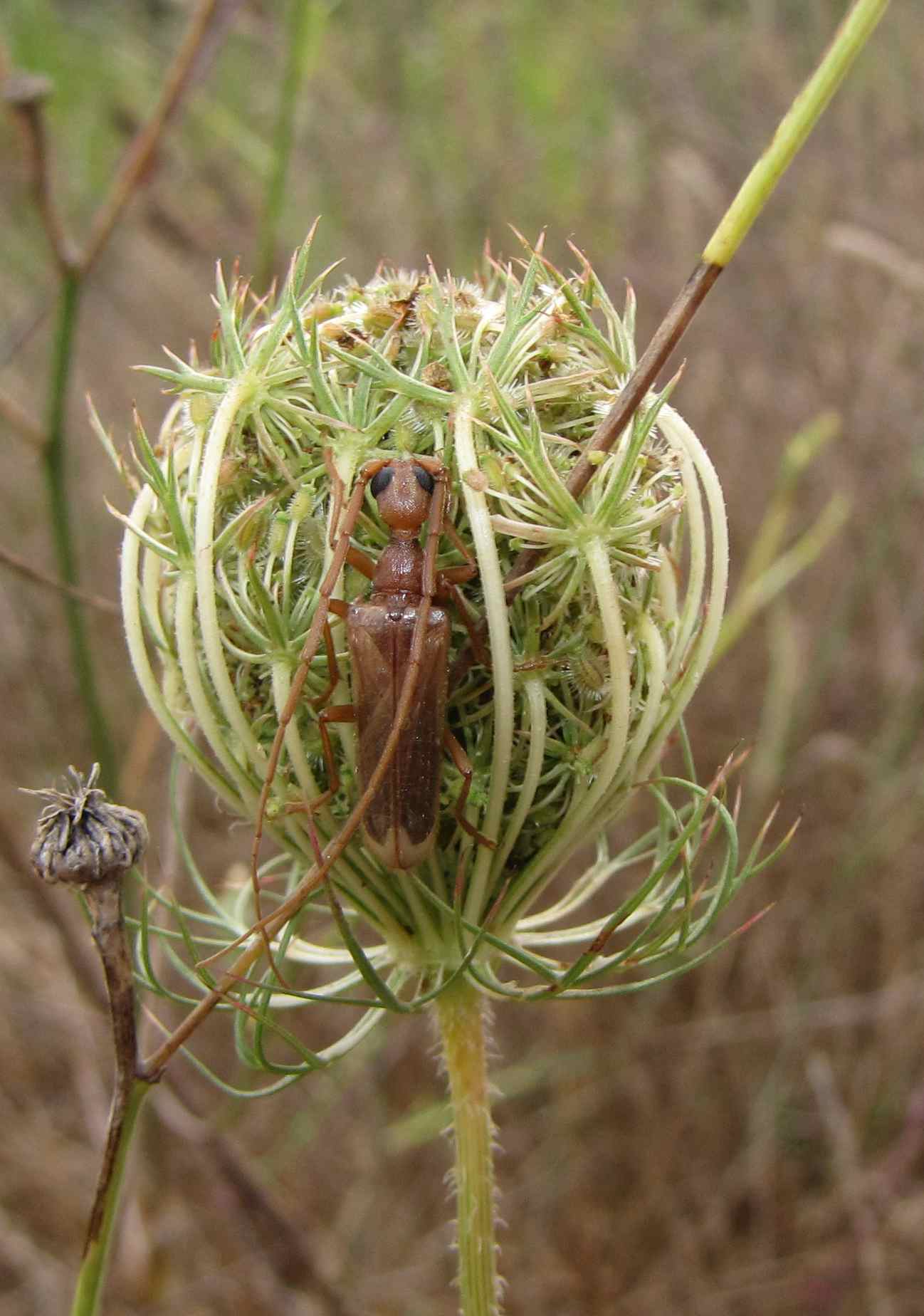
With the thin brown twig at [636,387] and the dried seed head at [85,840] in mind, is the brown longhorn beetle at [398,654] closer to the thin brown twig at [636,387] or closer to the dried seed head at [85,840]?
the thin brown twig at [636,387]

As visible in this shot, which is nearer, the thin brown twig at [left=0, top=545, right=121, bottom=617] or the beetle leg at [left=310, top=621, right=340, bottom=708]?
the beetle leg at [left=310, top=621, right=340, bottom=708]

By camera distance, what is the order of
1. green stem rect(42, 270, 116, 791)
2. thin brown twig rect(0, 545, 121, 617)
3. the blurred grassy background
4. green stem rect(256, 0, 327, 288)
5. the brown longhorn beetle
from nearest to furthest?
the brown longhorn beetle, thin brown twig rect(0, 545, 121, 617), green stem rect(42, 270, 116, 791), green stem rect(256, 0, 327, 288), the blurred grassy background

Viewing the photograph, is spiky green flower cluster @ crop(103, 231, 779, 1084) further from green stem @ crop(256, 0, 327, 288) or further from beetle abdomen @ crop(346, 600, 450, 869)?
green stem @ crop(256, 0, 327, 288)

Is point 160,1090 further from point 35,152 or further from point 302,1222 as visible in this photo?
point 35,152

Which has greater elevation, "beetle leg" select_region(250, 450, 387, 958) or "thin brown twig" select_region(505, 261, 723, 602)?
"thin brown twig" select_region(505, 261, 723, 602)

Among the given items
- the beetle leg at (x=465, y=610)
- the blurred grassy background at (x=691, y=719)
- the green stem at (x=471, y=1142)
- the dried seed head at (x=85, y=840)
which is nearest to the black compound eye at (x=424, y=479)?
the beetle leg at (x=465, y=610)

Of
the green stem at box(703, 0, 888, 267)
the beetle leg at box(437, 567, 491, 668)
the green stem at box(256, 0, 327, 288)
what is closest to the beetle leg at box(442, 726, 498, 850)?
the beetle leg at box(437, 567, 491, 668)

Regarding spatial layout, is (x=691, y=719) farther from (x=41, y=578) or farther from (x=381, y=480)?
(x=381, y=480)

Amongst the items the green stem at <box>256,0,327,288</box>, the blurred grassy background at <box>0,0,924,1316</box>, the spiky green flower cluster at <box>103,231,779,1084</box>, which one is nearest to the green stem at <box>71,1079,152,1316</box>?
the spiky green flower cluster at <box>103,231,779,1084</box>

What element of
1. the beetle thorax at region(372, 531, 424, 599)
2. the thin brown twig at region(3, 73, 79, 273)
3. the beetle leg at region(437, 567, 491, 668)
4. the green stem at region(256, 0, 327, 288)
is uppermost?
the green stem at region(256, 0, 327, 288)

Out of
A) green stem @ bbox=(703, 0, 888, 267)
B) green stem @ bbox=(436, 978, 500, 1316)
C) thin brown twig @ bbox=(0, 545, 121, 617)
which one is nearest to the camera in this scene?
green stem @ bbox=(703, 0, 888, 267)
